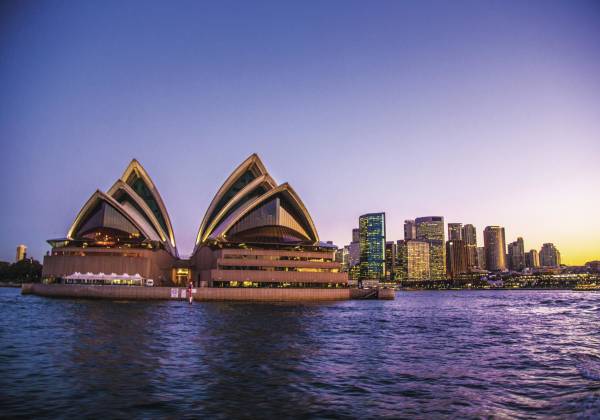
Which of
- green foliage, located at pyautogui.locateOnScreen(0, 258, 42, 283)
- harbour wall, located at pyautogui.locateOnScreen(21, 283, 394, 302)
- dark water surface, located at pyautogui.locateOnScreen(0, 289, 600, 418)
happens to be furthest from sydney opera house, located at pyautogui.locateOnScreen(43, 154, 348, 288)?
green foliage, located at pyautogui.locateOnScreen(0, 258, 42, 283)

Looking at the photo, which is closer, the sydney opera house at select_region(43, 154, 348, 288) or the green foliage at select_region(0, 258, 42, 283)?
the sydney opera house at select_region(43, 154, 348, 288)

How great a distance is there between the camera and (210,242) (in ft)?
258

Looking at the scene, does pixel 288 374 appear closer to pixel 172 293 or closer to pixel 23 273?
pixel 172 293

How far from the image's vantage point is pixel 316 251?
80375 mm

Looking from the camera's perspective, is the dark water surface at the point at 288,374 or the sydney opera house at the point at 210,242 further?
the sydney opera house at the point at 210,242

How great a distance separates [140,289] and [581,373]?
64212 millimetres

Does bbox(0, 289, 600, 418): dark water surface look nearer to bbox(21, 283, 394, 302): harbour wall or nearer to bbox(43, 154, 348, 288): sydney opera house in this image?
bbox(21, 283, 394, 302): harbour wall

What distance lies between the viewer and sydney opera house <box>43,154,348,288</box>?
240 ft

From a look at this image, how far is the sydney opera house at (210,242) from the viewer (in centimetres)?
7300

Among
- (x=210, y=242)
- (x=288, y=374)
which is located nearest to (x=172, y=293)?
(x=210, y=242)

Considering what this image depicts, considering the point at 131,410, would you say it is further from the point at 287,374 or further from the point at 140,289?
the point at 140,289

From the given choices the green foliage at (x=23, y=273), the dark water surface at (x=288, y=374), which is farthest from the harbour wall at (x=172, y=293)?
the green foliage at (x=23, y=273)

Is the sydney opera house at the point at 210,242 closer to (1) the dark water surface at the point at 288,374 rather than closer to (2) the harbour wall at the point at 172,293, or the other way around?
(2) the harbour wall at the point at 172,293

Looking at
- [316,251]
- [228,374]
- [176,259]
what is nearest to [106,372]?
[228,374]
